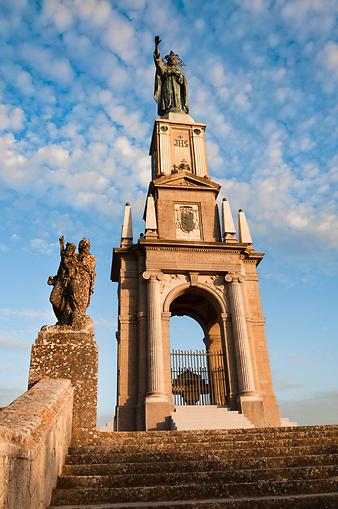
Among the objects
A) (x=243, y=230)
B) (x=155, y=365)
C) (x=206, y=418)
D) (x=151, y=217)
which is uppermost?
(x=151, y=217)

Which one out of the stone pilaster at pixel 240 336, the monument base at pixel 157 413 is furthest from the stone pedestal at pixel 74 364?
the stone pilaster at pixel 240 336

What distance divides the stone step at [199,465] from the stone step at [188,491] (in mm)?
598

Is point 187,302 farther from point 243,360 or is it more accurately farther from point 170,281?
point 243,360

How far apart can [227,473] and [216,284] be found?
12.8 metres

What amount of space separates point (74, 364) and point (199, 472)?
2.55 metres

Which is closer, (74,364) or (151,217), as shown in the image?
(74,364)

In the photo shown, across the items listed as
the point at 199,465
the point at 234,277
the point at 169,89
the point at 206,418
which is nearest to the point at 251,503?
the point at 199,465

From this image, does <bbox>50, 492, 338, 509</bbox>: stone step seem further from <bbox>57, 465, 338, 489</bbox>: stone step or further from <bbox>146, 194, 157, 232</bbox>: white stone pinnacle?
<bbox>146, 194, 157, 232</bbox>: white stone pinnacle

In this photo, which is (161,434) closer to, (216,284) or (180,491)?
(180,491)

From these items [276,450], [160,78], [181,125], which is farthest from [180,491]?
[160,78]

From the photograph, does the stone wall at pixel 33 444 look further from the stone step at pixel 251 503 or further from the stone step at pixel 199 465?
the stone step at pixel 251 503

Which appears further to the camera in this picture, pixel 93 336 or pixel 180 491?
pixel 93 336

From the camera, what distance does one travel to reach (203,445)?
6.30 metres

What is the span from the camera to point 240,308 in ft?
56.0
